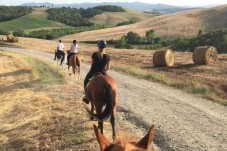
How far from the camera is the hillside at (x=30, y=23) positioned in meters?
131

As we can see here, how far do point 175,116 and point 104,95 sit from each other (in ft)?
14.8

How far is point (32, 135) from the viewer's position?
1191 cm

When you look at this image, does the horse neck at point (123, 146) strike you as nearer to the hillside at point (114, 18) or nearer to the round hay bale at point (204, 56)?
the round hay bale at point (204, 56)

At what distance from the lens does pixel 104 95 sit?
33.7ft

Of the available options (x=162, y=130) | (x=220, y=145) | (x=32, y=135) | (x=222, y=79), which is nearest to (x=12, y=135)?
(x=32, y=135)

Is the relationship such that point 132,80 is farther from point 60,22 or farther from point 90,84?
point 60,22

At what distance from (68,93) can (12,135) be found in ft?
18.2

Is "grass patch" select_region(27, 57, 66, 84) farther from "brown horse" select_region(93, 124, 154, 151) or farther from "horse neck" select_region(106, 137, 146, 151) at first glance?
"horse neck" select_region(106, 137, 146, 151)

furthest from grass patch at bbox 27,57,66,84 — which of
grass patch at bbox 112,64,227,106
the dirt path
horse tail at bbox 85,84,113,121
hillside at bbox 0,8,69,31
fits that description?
A: hillside at bbox 0,8,69,31

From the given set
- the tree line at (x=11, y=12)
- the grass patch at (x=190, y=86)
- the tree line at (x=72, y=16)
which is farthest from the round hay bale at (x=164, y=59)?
the tree line at (x=11, y=12)

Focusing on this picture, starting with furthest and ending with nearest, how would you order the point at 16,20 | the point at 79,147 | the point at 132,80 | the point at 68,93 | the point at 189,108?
the point at 16,20 → the point at 132,80 → the point at 68,93 → the point at 189,108 → the point at 79,147

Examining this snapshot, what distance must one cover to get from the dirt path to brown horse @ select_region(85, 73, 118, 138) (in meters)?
1.80

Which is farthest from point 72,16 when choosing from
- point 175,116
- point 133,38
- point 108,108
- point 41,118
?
point 108,108

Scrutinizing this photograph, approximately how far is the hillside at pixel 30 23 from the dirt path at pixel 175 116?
11380cm
